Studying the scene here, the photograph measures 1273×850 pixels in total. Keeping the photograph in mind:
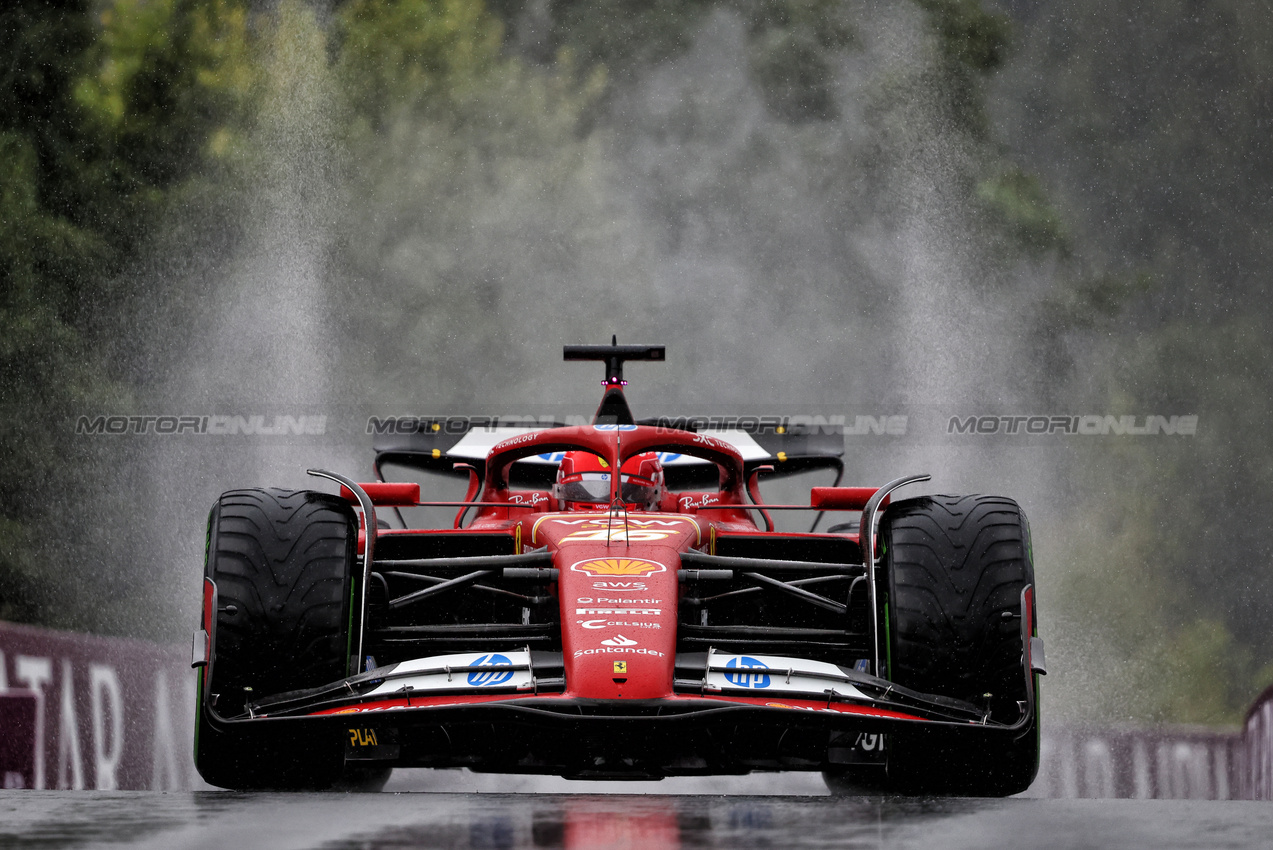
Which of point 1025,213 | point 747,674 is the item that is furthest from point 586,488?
point 1025,213

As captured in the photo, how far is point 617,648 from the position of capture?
13.8ft

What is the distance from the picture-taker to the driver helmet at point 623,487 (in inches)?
246

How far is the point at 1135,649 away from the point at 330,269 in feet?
47.4

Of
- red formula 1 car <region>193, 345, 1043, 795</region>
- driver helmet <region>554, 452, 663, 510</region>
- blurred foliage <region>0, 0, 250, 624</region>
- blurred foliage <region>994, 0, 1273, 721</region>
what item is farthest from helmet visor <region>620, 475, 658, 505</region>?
blurred foliage <region>994, 0, 1273, 721</region>

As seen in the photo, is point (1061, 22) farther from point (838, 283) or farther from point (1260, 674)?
point (1260, 674)

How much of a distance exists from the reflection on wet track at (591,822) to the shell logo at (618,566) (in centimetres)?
91

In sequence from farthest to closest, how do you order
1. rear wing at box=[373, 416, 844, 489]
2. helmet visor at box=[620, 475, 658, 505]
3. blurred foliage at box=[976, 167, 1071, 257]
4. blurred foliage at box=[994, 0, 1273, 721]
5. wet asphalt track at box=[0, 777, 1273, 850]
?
blurred foliage at box=[976, 167, 1071, 257] → blurred foliage at box=[994, 0, 1273, 721] → rear wing at box=[373, 416, 844, 489] → helmet visor at box=[620, 475, 658, 505] → wet asphalt track at box=[0, 777, 1273, 850]

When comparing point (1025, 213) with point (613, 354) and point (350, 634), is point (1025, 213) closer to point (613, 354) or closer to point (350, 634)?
point (613, 354)

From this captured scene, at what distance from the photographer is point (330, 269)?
68.3 ft

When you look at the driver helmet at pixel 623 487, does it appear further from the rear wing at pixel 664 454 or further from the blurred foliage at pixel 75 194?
the blurred foliage at pixel 75 194

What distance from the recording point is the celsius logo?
4281 millimetres

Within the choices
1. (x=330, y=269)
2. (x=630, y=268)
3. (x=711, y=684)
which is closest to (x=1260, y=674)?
(x=630, y=268)

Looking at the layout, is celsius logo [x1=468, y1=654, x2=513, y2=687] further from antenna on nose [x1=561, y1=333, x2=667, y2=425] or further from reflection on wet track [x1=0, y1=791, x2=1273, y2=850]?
antenna on nose [x1=561, y1=333, x2=667, y2=425]

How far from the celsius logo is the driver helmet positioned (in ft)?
5.88
